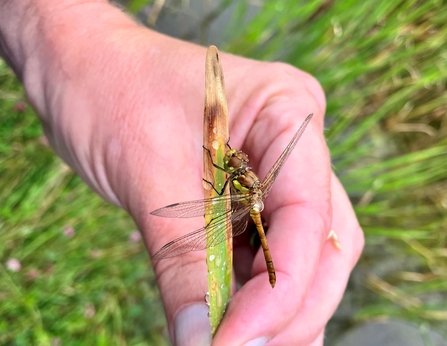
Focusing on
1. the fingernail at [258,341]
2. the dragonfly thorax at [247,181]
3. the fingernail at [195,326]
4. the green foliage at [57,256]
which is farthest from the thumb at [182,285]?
the green foliage at [57,256]

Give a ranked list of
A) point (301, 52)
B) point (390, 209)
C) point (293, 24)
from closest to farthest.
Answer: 1. point (301, 52)
2. point (293, 24)
3. point (390, 209)

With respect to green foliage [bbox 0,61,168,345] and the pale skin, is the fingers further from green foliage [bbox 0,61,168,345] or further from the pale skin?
green foliage [bbox 0,61,168,345]

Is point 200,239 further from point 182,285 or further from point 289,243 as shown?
point 289,243

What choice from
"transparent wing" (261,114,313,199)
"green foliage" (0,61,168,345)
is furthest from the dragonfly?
"green foliage" (0,61,168,345)

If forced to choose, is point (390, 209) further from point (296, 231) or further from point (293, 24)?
point (296, 231)

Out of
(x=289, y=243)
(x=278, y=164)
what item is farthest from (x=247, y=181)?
(x=289, y=243)

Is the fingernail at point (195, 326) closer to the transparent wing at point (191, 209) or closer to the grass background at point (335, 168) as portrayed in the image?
the transparent wing at point (191, 209)

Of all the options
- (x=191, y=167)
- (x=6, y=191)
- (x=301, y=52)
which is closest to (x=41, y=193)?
(x=6, y=191)
